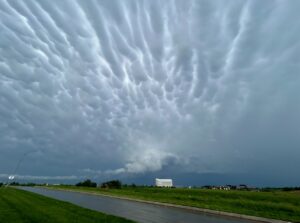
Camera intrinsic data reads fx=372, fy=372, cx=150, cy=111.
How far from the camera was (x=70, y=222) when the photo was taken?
21.6 metres

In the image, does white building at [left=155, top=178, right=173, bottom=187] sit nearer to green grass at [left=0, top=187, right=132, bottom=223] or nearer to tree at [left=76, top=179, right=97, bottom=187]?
tree at [left=76, top=179, right=97, bottom=187]

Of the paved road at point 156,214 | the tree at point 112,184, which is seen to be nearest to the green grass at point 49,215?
the paved road at point 156,214

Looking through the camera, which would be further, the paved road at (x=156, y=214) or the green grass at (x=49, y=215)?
the paved road at (x=156, y=214)

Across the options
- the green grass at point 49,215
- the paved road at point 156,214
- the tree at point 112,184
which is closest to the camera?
the green grass at point 49,215

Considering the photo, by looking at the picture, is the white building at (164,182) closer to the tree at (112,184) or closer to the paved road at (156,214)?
the tree at (112,184)

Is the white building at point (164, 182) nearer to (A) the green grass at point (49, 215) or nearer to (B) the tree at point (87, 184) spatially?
(B) the tree at point (87, 184)

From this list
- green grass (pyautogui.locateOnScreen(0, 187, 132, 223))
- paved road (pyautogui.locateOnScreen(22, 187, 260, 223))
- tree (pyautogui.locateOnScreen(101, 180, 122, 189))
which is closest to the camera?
green grass (pyautogui.locateOnScreen(0, 187, 132, 223))

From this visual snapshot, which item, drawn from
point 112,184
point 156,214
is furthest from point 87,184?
point 156,214

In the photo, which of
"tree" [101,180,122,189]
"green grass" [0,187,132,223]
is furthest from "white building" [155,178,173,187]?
"green grass" [0,187,132,223]

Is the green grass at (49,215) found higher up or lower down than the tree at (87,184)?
lower down

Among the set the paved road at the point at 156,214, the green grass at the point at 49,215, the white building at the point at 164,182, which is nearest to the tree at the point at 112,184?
the white building at the point at 164,182

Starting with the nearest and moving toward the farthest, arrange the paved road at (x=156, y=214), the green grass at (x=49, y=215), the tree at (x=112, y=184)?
the green grass at (x=49, y=215) → the paved road at (x=156, y=214) → the tree at (x=112, y=184)

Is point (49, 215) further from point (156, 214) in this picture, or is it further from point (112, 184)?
point (112, 184)

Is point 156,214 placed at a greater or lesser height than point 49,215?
greater
